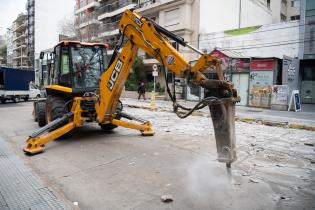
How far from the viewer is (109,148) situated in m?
6.92

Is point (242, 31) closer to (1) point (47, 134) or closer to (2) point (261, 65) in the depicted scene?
(2) point (261, 65)

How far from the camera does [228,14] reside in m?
30.6

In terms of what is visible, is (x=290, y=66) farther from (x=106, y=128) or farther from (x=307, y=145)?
(x=106, y=128)

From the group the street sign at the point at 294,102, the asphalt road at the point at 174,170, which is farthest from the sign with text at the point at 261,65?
the asphalt road at the point at 174,170

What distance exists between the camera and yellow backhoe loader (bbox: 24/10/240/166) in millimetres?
4137

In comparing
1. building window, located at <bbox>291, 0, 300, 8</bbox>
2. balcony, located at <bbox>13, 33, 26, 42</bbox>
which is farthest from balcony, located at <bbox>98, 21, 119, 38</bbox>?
balcony, located at <bbox>13, 33, 26, 42</bbox>

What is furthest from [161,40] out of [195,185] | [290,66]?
[290,66]

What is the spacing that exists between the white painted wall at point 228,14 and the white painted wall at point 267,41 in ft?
10.7

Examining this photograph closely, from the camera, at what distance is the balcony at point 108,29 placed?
36.6 m

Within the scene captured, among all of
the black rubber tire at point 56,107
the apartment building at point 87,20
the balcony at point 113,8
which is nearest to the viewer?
the black rubber tire at point 56,107

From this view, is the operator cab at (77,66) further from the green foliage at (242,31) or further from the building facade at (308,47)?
Answer: the green foliage at (242,31)

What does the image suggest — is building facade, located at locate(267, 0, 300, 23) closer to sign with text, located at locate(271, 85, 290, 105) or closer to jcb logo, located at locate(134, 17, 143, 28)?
sign with text, located at locate(271, 85, 290, 105)

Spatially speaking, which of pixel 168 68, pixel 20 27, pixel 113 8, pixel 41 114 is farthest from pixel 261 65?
pixel 20 27

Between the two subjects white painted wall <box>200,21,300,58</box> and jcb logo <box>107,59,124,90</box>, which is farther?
white painted wall <box>200,21,300,58</box>
